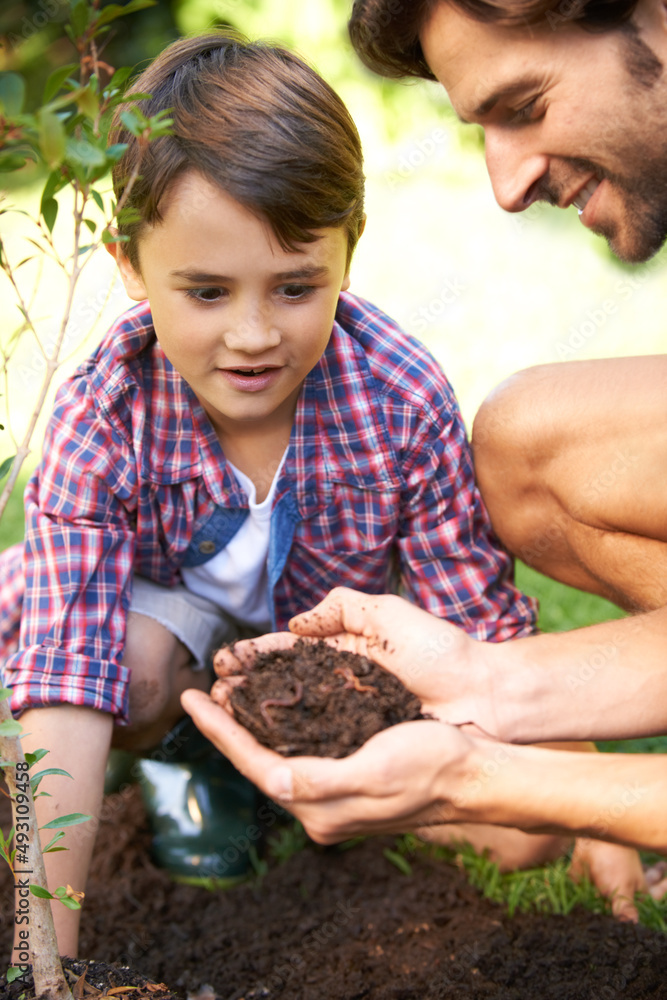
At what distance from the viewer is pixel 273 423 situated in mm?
2057

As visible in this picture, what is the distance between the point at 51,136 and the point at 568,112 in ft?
3.79

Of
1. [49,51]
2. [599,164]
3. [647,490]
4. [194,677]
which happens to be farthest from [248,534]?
[49,51]

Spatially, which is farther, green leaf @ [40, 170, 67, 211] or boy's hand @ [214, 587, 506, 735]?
boy's hand @ [214, 587, 506, 735]

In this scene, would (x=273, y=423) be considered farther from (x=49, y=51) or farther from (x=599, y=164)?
(x=49, y=51)

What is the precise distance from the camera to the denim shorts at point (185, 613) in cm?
197

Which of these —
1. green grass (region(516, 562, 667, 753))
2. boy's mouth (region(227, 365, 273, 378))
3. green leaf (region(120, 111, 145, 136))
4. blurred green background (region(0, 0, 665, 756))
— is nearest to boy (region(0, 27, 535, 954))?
boy's mouth (region(227, 365, 273, 378))

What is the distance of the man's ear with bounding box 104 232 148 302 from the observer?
1830mm

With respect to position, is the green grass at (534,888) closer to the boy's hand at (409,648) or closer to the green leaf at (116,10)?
the boy's hand at (409,648)

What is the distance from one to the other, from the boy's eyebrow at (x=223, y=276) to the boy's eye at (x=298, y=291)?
26 millimetres

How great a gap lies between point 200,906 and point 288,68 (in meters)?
1.72

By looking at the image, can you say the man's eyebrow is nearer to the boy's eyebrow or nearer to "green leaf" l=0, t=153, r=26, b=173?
the boy's eyebrow

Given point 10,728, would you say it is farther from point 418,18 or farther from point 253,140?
point 418,18

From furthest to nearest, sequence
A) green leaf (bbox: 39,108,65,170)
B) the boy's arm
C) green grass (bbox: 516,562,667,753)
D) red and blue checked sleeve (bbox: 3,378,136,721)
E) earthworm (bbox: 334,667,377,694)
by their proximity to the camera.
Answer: green grass (bbox: 516,562,667,753)
red and blue checked sleeve (bbox: 3,378,136,721)
the boy's arm
earthworm (bbox: 334,667,377,694)
green leaf (bbox: 39,108,65,170)

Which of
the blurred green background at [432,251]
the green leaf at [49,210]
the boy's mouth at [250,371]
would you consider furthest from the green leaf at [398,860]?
the blurred green background at [432,251]
